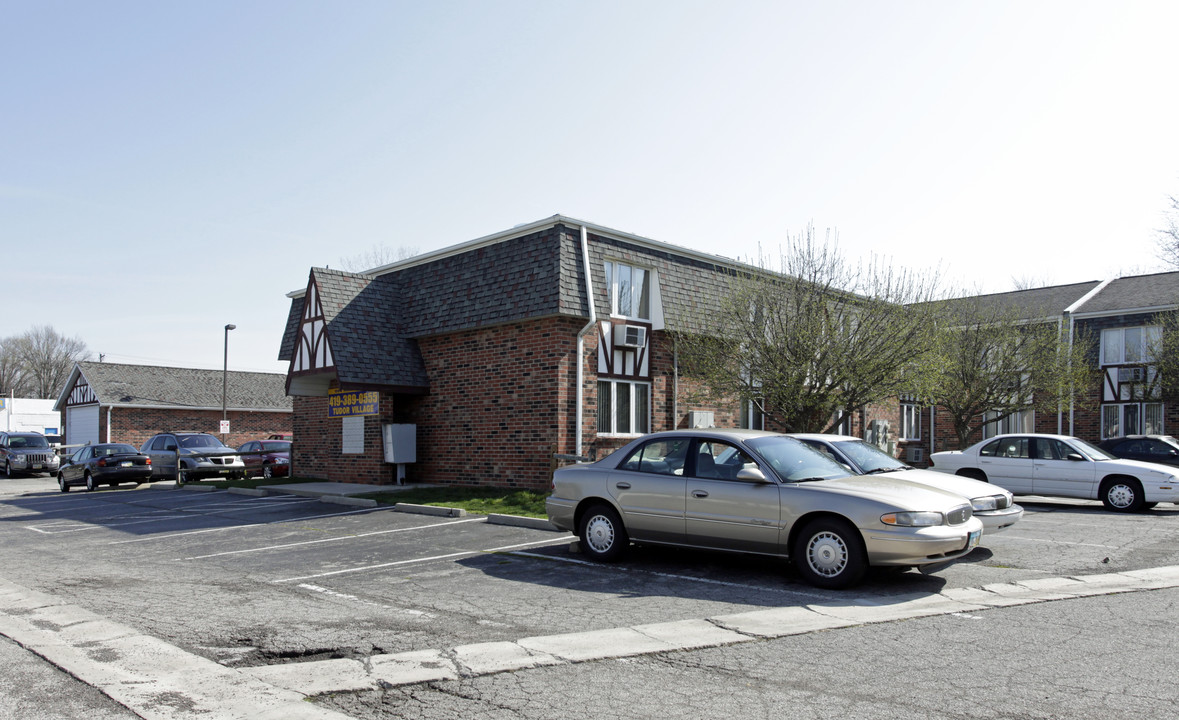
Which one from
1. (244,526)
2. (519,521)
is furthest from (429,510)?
(244,526)

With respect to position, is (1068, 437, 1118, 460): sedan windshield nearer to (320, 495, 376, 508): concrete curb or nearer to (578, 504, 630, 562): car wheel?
(578, 504, 630, 562): car wheel

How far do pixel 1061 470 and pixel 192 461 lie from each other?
75.3 feet

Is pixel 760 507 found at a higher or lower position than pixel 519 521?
higher

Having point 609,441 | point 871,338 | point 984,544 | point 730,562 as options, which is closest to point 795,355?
point 871,338

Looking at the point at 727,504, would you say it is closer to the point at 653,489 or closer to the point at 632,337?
the point at 653,489

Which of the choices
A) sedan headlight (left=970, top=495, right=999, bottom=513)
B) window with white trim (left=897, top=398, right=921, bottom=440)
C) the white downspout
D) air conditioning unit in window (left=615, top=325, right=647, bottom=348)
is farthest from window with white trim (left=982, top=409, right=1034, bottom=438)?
sedan headlight (left=970, top=495, right=999, bottom=513)

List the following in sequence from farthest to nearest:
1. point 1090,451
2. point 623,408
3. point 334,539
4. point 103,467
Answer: point 103,467, point 623,408, point 1090,451, point 334,539

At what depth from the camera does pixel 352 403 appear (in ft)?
68.7

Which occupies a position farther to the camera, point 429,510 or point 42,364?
point 42,364

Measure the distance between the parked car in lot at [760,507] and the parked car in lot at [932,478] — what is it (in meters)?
0.75

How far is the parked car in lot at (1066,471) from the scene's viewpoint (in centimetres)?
1501

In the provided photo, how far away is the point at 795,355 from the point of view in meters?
16.0

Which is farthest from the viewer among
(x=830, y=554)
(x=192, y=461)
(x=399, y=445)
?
(x=192, y=461)

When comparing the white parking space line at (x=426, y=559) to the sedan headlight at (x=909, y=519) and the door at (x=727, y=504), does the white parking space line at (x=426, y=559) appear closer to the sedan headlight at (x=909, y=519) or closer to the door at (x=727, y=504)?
the door at (x=727, y=504)
